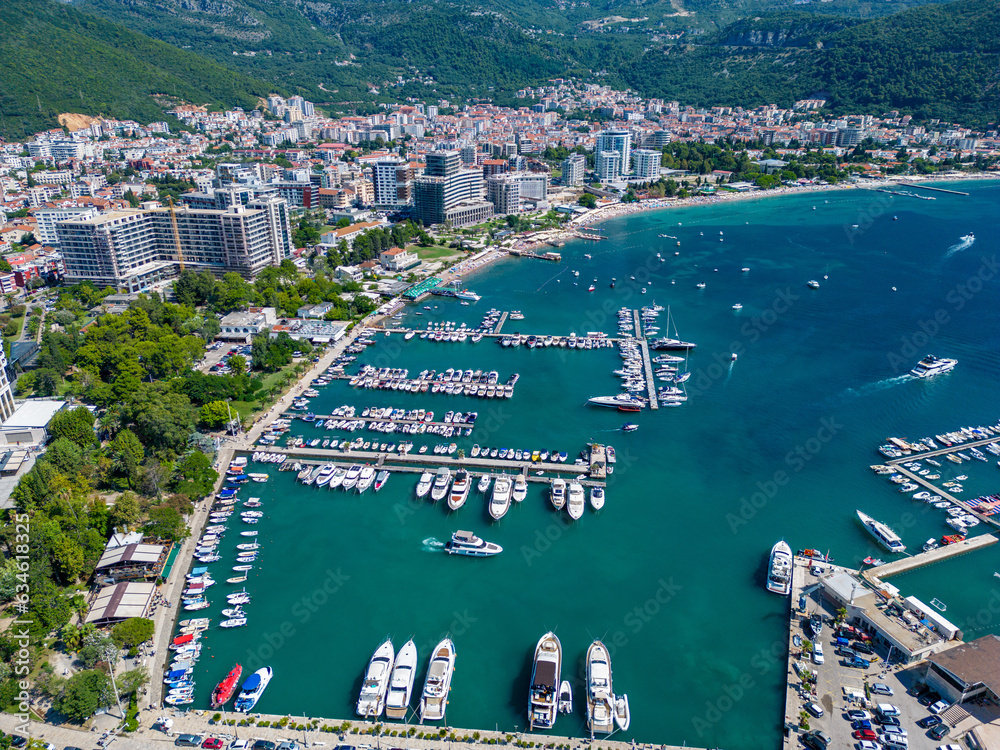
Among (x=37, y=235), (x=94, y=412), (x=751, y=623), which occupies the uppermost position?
(x=37, y=235)

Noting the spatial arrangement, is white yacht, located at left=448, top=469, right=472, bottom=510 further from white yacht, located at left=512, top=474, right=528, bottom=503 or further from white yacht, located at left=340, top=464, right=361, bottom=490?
white yacht, located at left=340, top=464, right=361, bottom=490

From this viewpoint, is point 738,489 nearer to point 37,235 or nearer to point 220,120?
point 37,235

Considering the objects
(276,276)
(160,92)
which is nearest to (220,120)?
(160,92)

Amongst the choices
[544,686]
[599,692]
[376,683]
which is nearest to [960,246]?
[599,692]

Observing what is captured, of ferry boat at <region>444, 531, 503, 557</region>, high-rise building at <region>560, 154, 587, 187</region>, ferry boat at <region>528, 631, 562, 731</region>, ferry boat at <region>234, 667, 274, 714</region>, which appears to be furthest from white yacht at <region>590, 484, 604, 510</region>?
high-rise building at <region>560, 154, 587, 187</region>

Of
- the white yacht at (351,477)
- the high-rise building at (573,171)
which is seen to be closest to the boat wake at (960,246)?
the high-rise building at (573,171)

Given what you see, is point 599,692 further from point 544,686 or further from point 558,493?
point 558,493
